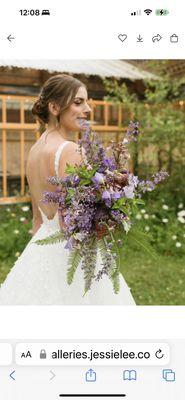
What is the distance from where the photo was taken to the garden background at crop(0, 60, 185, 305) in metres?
5.44

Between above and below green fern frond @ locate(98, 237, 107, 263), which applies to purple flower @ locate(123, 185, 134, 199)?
above

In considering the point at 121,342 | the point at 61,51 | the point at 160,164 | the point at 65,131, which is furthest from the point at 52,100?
the point at 160,164

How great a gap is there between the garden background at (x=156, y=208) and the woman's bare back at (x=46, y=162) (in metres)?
2.49

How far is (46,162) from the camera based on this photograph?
242 centimetres

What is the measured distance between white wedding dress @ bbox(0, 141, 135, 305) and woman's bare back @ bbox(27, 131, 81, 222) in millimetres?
35

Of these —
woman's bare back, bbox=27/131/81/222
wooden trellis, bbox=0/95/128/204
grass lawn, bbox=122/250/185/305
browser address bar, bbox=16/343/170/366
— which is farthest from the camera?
wooden trellis, bbox=0/95/128/204

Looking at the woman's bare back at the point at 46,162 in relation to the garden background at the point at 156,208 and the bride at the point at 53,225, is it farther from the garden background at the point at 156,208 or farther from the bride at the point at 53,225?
the garden background at the point at 156,208

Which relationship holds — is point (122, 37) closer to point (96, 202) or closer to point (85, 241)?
point (96, 202)

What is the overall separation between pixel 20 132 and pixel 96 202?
5849 mm

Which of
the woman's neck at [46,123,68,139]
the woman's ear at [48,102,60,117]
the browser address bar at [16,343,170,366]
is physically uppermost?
the woman's ear at [48,102,60,117]

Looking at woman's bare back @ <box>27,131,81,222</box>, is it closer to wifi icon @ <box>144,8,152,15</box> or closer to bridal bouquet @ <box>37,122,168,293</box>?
bridal bouquet @ <box>37,122,168,293</box>

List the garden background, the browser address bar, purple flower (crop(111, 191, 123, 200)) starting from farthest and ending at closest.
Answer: the garden background
purple flower (crop(111, 191, 123, 200))
the browser address bar

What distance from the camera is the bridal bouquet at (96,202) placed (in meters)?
1.93

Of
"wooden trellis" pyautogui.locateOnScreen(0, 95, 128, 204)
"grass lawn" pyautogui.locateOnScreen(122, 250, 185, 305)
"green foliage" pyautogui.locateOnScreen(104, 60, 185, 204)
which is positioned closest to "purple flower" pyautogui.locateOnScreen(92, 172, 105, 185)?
"grass lawn" pyautogui.locateOnScreen(122, 250, 185, 305)
